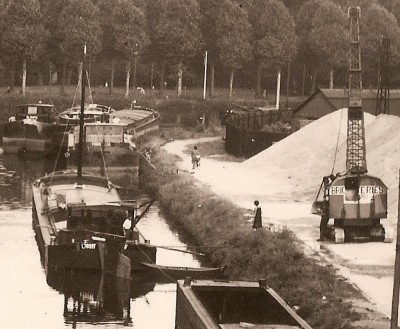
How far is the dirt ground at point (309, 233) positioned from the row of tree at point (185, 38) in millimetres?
51662

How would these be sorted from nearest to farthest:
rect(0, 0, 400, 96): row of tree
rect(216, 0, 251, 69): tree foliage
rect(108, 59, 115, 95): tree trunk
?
rect(0, 0, 400, 96): row of tree
rect(108, 59, 115, 95): tree trunk
rect(216, 0, 251, 69): tree foliage

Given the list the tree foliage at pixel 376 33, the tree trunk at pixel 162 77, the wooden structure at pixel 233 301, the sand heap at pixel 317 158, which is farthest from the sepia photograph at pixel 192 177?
the tree trunk at pixel 162 77

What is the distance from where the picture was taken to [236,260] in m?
44.4

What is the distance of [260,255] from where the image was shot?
141ft

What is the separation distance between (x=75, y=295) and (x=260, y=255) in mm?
6717

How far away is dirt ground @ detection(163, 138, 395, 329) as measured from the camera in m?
37.0

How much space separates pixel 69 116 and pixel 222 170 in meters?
21.3

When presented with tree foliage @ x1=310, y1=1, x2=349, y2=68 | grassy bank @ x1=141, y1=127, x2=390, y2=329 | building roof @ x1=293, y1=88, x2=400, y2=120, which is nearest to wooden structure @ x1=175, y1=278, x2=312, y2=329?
grassy bank @ x1=141, y1=127, x2=390, y2=329

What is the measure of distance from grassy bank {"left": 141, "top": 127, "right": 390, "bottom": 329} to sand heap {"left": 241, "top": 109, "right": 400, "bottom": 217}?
523 centimetres

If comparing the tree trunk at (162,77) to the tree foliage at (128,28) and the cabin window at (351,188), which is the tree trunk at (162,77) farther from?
the cabin window at (351,188)

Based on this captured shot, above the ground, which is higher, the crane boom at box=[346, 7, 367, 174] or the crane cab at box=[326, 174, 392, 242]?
the crane boom at box=[346, 7, 367, 174]

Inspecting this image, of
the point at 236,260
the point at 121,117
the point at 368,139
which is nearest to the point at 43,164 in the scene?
the point at 121,117

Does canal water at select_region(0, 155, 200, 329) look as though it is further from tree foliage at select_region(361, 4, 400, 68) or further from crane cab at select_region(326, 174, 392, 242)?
tree foliage at select_region(361, 4, 400, 68)

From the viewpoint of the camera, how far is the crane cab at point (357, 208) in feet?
156
